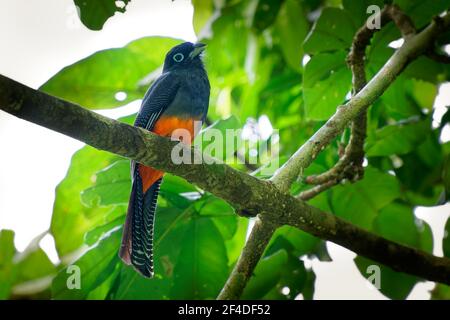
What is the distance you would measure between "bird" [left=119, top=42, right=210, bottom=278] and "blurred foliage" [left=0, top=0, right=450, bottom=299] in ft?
0.34

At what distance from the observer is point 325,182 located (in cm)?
236

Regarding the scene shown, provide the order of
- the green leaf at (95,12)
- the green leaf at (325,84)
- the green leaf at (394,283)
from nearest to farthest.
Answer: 1. the green leaf at (95,12)
2. the green leaf at (325,84)
3. the green leaf at (394,283)

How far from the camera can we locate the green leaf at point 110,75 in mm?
2410

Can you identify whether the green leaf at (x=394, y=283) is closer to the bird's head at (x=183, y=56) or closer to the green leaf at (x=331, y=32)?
the green leaf at (x=331, y=32)

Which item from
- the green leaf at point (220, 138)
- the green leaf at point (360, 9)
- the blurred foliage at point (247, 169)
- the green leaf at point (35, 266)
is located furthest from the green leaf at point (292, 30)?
the green leaf at point (35, 266)

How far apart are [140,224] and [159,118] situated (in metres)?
0.42

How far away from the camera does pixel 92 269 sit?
7.79ft

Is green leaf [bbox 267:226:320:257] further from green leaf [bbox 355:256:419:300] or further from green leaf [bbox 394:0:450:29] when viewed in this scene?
green leaf [bbox 394:0:450:29]

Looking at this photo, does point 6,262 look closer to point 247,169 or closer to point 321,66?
point 247,169

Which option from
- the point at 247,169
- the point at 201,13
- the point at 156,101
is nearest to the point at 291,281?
the point at 247,169

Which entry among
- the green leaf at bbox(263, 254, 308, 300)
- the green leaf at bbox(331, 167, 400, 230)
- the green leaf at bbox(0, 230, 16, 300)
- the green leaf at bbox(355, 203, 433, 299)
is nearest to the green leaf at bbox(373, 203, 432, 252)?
the green leaf at bbox(355, 203, 433, 299)
